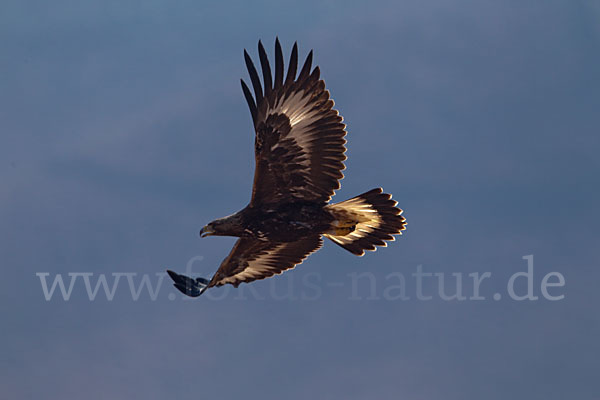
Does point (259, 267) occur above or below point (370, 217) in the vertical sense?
below

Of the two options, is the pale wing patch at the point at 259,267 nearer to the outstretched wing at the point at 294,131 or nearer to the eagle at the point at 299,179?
the eagle at the point at 299,179

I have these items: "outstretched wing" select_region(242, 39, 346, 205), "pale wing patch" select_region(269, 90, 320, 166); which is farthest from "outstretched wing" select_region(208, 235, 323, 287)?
"pale wing patch" select_region(269, 90, 320, 166)

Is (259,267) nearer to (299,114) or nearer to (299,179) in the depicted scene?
(299,179)

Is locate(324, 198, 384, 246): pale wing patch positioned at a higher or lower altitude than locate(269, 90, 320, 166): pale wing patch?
lower

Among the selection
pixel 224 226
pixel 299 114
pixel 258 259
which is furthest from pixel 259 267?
pixel 299 114

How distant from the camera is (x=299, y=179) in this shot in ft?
40.8

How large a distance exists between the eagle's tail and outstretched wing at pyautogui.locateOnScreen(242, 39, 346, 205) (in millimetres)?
405

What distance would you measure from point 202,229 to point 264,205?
3.19ft

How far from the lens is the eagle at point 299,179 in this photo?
12.0 m

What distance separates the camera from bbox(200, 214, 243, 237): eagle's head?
1270 cm

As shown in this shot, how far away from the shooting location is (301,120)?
12023 millimetres

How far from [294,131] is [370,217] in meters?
1.76

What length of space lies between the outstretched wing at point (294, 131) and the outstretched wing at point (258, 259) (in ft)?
5.58

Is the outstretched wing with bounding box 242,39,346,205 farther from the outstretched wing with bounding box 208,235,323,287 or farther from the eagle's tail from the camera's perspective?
the outstretched wing with bounding box 208,235,323,287
